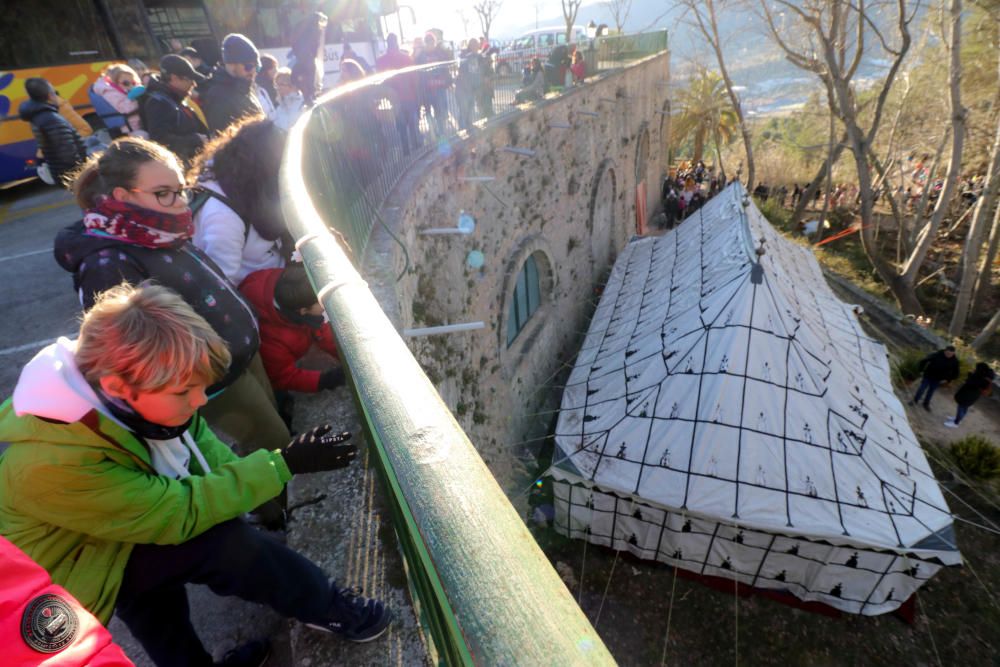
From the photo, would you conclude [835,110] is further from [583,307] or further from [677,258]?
[583,307]

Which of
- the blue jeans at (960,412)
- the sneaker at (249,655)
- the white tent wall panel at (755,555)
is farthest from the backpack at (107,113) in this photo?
the blue jeans at (960,412)

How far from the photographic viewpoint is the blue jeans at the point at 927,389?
8.72 metres

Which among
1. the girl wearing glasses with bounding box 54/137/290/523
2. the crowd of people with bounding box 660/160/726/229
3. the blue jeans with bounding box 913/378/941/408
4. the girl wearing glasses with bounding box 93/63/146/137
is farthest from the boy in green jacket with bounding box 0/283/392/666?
the crowd of people with bounding box 660/160/726/229

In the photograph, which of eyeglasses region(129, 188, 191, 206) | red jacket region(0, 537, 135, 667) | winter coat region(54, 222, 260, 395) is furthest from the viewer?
eyeglasses region(129, 188, 191, 206)

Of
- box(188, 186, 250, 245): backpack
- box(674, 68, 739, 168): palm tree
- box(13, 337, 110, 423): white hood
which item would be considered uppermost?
box(188, 186, 250, 245): backpack

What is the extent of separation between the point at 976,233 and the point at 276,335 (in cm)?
1508

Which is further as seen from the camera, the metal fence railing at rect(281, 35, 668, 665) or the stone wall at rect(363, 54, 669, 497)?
the stone wall at rect(363, 54, 669, 497)

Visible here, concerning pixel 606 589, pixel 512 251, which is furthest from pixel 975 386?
pixel 512 251

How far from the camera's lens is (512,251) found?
7.63 m

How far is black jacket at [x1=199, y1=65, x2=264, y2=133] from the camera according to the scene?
4.11m

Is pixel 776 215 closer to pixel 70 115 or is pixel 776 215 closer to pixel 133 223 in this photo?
pixel 70 115

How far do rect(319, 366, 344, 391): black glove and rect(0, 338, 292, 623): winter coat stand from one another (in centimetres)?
97

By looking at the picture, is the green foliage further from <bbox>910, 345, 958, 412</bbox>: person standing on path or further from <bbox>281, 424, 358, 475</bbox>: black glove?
<bbox>281, 424, 358, 475</bbox>: black glove

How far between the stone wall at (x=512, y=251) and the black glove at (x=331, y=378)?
47 cm
